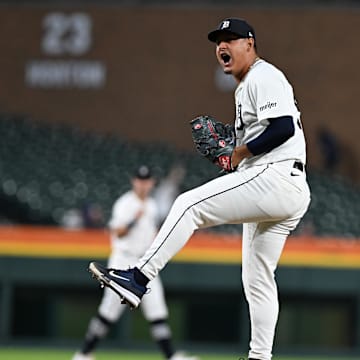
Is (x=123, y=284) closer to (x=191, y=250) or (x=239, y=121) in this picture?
(x=239, y=121)

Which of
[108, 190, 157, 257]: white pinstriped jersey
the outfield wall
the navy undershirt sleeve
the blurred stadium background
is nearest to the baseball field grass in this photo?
the outfield wall

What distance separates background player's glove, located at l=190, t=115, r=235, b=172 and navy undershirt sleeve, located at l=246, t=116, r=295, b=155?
25cm

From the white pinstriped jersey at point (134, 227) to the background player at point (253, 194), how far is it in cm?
361

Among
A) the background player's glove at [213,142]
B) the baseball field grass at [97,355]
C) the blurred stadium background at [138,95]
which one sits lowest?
the baseball field grass at [97,355]

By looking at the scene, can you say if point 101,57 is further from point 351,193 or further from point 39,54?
point 351,193

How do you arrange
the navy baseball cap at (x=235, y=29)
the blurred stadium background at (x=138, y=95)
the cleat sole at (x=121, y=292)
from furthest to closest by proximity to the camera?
the blurred stadium background at (x=138, y=95) < the navy baseball cap at (x=235, y=29) < the cleat sole at (x=121, y=292)

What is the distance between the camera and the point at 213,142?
5695 millimetres

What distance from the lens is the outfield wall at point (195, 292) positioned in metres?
11.2

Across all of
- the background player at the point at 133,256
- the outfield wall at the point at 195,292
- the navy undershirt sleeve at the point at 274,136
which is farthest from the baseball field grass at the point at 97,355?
the navy undershirt sleeve at the point at 274,136

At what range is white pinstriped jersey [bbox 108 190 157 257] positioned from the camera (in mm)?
9359

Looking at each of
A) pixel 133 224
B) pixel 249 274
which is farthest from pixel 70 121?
pixel 249 274

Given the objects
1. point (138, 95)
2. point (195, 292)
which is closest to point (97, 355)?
point (195, 292)

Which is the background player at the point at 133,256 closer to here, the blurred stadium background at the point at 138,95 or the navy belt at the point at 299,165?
the navy belt at the point at 299,165

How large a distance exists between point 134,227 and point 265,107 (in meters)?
4.16
